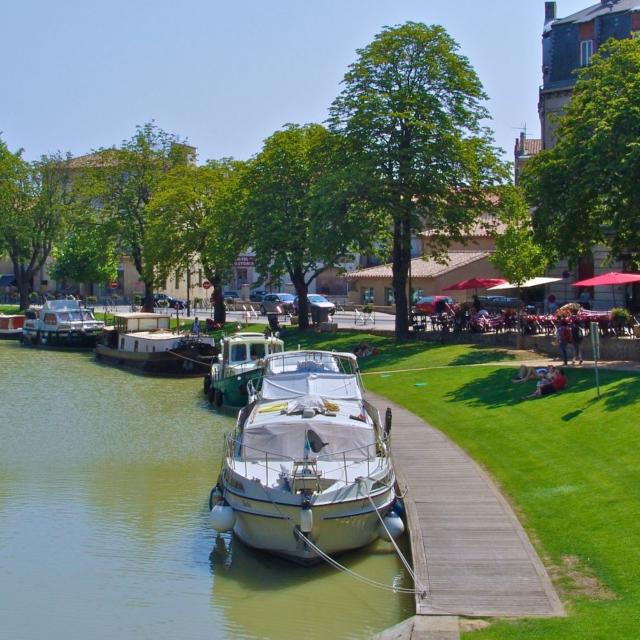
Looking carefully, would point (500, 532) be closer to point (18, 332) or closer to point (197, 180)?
point (197, 180)

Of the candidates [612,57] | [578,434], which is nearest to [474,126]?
[612,57]

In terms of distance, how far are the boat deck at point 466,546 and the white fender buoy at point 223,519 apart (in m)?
3.55

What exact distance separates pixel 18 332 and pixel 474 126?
44.8 m

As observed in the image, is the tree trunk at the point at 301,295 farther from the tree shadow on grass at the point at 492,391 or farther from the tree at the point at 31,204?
the tree at the point at 31,204

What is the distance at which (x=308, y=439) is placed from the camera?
78.4 feet

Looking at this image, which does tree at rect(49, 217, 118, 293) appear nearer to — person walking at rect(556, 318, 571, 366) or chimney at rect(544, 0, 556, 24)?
chimney at rect(544, 0, 556, 24)

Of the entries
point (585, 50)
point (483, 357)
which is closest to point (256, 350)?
point (483, 357)

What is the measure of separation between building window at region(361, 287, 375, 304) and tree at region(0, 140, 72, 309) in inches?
1098

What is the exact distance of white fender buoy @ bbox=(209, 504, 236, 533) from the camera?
21750 millimetres

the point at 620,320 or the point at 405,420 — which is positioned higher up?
the point at 620,320

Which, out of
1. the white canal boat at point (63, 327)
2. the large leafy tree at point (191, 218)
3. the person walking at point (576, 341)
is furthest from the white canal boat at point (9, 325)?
the person walking at point (576, 341)

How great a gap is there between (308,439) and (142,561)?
4518 millimetres

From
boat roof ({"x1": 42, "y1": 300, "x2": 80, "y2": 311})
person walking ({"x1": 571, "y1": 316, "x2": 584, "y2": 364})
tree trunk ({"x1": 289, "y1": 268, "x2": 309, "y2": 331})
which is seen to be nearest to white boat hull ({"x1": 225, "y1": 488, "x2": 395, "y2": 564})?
person walking ({"x1": 571, "y1": 316, "x2": 584, "y2": 364})

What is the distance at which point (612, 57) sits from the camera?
1564 inches
